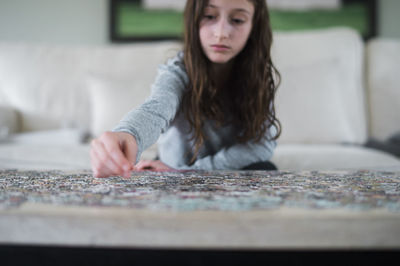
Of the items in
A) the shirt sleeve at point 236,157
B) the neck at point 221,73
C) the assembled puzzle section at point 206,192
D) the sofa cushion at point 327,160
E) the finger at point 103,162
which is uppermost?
Answer: the neck at point 221,73

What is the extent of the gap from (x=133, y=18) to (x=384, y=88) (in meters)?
1.77

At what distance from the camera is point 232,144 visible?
108 centimetres

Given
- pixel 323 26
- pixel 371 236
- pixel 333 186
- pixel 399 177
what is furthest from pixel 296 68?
pixel 371 236

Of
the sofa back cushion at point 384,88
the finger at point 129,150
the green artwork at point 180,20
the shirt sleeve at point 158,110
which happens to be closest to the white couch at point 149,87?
the sofa back cushion at point 384,88

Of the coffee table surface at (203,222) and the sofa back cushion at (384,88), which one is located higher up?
the sofa back cushion at (384,88)

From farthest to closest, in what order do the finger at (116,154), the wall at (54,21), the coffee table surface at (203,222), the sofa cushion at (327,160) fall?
1. the wall at (54,21)
2. the sofa cushion at (327,160)
3. the finger at (116,154)
4. the coffee table surface at (203,222)

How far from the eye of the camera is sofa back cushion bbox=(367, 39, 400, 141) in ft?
6.43

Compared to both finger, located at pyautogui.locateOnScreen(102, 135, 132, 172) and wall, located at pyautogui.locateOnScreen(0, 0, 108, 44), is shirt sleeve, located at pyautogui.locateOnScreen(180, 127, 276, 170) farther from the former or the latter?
wall, located at pyautogui.locateOnScreen(0, 0, 108, 44)

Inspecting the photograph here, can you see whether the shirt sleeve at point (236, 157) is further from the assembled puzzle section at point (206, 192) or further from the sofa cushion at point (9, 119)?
the sofa cushion at point (9, 119)

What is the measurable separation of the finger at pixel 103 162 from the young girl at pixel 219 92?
0.30m

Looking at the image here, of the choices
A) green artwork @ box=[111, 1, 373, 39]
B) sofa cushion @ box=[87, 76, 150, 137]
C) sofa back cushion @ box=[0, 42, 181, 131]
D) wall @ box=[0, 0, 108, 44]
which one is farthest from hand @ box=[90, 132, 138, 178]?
wall @ box=[0, 0, 108, 44]

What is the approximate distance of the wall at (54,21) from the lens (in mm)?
2527

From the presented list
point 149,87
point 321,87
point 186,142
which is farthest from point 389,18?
point 186,142

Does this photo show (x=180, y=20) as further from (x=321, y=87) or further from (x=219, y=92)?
(x=219, y=92)
